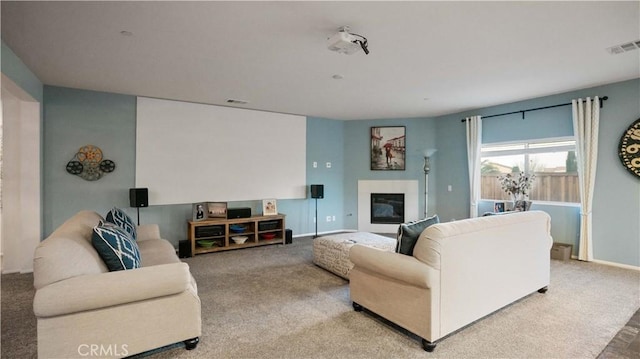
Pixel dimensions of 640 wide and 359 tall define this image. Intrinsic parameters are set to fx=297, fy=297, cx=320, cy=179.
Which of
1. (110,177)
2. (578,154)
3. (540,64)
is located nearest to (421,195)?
(578,154)

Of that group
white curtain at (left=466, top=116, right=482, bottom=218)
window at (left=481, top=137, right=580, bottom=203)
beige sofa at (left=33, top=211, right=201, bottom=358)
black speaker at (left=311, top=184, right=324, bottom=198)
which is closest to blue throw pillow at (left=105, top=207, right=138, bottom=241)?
beige sofa at (left=33, top=211, right=201, bottom=358)

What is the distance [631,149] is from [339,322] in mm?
4603

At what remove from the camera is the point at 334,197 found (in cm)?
682

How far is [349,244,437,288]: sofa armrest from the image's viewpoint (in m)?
2.11

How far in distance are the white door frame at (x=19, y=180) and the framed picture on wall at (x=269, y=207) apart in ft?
10.5

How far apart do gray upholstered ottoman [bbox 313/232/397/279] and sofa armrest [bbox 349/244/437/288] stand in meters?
0.92

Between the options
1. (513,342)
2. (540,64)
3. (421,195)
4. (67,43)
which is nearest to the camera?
(513,342)

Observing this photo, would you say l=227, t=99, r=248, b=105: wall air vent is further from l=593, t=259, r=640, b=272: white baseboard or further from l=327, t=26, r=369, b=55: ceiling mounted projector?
l=593, t=259, r=640, b=272: white baseboard

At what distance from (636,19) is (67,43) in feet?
16.5

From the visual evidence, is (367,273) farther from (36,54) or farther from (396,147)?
(396,147)

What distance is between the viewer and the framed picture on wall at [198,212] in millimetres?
4965

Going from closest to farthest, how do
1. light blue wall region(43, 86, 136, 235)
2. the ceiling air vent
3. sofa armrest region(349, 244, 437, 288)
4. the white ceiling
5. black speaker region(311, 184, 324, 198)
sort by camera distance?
sofa armrest region(349, 244, 437, 288) → the white ceiling → the ceiling air vent → light blue wall region(43, 86, 136, 235) → black speaker region(311, 184, 324, 198)

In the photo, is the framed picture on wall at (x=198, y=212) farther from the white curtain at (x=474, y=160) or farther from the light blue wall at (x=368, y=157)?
the white curtain at (x=474, y=160)
